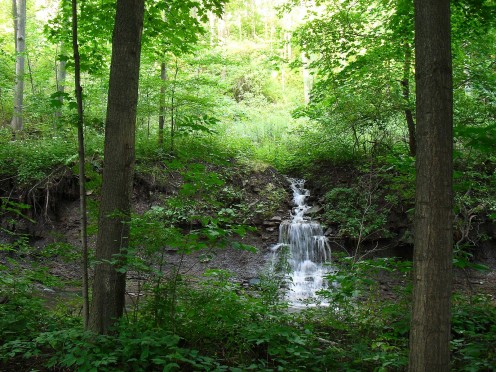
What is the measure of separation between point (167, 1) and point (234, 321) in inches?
162

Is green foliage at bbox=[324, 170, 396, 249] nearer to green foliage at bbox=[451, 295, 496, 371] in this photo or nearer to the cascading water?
the cascading water

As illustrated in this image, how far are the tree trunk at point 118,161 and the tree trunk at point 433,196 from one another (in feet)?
8.55

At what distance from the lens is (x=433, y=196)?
8.32 feet

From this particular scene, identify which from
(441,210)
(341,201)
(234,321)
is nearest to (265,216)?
(341,201)

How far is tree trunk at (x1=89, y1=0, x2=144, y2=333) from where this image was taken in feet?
12.4

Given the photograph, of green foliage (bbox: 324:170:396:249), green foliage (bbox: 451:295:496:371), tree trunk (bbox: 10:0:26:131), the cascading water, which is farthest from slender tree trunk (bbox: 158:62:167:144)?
green foliage (bbox: 451:295:496:371)

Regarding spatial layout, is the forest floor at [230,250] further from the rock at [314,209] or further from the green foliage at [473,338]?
the green foliage at [473,338]

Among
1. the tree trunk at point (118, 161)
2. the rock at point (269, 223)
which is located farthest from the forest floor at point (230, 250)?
the tree trunk at point (118, 161)

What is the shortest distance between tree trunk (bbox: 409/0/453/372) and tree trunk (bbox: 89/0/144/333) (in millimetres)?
2608

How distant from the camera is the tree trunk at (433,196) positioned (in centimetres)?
250

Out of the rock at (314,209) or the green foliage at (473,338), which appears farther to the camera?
the rock at (314,209)

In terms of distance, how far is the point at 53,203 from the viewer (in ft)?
35.2

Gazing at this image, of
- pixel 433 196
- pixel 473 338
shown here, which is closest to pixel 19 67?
pixel 433 196

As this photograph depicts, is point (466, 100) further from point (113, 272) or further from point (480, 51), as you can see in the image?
point (113, 272)
